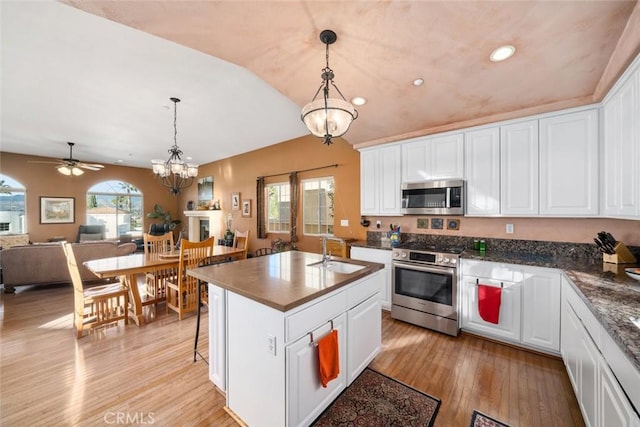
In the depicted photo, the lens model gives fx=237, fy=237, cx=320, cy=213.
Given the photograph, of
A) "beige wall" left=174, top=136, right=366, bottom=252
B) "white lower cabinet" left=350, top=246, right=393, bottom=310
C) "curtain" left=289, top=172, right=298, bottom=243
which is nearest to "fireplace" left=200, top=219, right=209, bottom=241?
"beige wall" left=174, top=136, right=366, bottom=252

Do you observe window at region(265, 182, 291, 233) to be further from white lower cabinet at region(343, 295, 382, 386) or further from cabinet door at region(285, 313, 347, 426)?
cabinet door at region(285, 313, 347, 426)

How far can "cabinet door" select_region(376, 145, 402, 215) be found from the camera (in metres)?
3.51

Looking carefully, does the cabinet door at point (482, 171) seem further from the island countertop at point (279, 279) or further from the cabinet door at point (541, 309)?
the island countertop at point (279, 279)

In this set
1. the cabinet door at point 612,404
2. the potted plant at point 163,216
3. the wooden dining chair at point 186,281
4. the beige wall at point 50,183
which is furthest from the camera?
the potted plant at point 163,216

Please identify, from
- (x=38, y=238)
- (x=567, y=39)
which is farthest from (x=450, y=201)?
(x=38, y=238)

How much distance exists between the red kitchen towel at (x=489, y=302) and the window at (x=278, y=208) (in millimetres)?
3736

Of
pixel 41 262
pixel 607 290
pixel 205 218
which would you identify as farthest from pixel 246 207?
pixel 607 290

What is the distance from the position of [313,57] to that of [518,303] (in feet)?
10.1

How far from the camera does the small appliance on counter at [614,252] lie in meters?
2.11

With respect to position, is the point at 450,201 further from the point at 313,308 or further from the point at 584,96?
the point at 313,308

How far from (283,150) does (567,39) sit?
14.7 ft

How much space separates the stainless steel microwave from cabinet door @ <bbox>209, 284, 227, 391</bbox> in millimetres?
2625

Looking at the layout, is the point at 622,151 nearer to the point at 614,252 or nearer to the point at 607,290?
the point at 614,252

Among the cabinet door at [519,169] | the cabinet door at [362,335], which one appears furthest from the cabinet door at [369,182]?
the cabinet door at [362,335]
